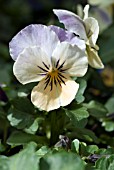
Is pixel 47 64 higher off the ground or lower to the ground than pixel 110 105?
higher

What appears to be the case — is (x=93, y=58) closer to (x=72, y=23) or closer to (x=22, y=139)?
(x=72, y=23)

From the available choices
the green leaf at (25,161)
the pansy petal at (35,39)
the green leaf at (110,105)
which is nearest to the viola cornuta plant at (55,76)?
the pansy petal at (35,39)

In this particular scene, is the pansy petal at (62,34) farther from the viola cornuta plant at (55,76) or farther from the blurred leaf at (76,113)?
the blurred leaf at (76,113)

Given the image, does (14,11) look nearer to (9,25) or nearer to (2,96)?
(9,25)

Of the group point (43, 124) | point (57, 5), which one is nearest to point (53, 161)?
point (43, 124)

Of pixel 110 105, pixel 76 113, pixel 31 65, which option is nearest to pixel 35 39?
pixel 31 65

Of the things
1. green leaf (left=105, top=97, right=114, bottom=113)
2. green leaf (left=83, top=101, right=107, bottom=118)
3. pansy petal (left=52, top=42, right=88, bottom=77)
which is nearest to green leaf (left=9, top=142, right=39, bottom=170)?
pansy petal (left=52, top=42, right=88, bottom=77)
